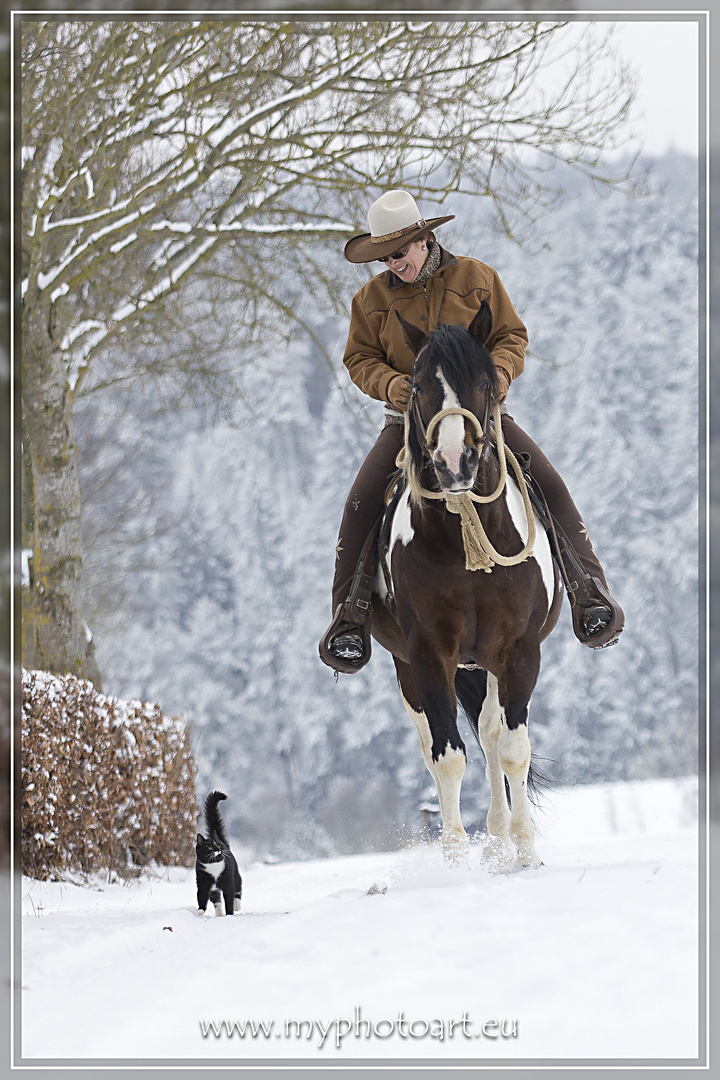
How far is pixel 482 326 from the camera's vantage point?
13.0 feet

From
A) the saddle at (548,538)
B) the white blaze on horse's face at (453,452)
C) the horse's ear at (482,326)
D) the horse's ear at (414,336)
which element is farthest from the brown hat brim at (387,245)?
the white blaze on horse's face at (453,452)

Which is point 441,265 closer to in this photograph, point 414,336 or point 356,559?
point 414,336

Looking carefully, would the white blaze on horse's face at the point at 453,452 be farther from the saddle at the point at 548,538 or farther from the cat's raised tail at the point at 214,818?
the cat's raised tail at the point at 214,818

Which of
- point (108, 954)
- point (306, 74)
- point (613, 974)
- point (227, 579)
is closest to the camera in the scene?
point (613, 974)

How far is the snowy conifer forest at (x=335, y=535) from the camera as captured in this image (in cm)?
2122

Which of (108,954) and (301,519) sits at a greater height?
(301,519)

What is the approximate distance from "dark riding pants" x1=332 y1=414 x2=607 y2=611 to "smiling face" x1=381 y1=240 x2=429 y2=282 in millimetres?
664

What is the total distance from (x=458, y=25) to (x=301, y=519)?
21.9 metres

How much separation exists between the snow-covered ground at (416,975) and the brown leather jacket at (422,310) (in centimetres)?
201

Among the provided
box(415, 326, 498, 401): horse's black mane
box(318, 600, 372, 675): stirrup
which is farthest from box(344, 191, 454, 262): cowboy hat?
box(318, 600, 372, 675): stirrup

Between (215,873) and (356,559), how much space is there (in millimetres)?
1860

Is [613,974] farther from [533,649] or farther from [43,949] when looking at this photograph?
[43,949]
